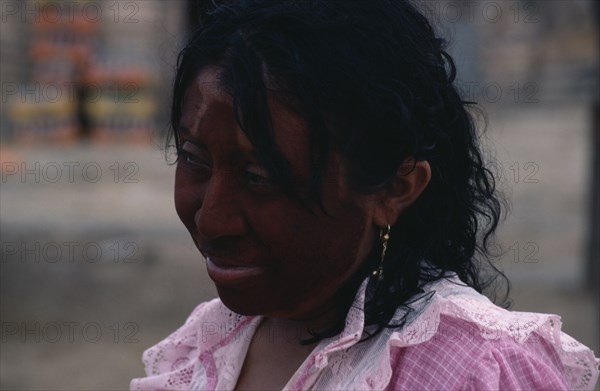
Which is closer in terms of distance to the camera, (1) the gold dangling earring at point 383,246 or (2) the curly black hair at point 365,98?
(2) the curly black hair at point 365,98

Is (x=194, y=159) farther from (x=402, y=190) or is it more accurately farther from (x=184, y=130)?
(x=402, y=190)

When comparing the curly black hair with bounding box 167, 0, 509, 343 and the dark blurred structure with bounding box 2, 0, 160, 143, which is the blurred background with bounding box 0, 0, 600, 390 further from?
the curly black hair with bounding box 167, 0, 509, 343

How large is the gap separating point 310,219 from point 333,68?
0.77ft

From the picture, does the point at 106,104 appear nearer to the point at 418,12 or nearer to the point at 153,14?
the point at 153,14

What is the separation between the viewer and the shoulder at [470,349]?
1379mm

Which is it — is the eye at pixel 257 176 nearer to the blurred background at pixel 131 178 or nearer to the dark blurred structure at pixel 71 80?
the blurred background at pixel 131 178

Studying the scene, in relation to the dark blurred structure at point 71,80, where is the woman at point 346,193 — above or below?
above

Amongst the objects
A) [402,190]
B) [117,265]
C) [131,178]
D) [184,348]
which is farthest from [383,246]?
[131,178]

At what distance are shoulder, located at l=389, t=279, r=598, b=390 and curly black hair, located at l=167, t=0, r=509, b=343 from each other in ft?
0.21

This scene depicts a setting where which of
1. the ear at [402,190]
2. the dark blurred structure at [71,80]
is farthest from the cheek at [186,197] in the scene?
the dark blurred structure at [71,80]

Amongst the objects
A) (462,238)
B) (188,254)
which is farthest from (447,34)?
(188,254)

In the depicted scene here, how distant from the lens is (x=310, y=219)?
1.40m

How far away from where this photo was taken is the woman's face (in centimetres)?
138

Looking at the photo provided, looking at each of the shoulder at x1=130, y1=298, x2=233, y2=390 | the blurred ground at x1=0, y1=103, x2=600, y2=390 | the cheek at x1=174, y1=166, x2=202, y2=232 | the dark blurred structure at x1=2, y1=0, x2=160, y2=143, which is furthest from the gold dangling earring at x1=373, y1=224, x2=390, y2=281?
the dark blurred structure at x1=2, y1=0, x2=160, y2=143
